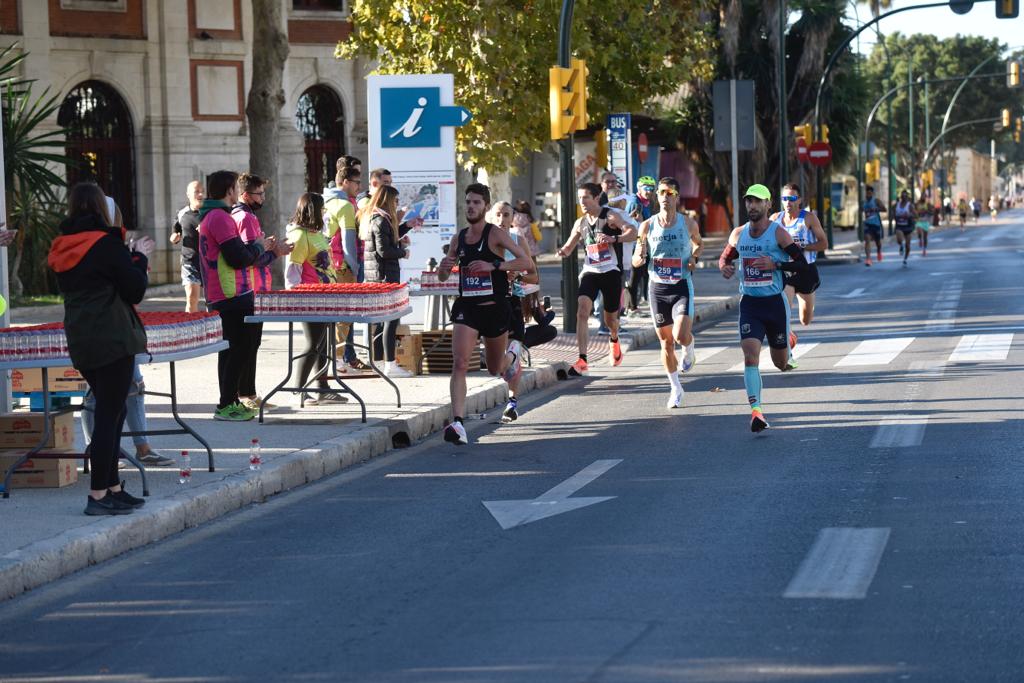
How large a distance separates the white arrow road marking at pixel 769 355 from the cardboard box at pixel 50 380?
7.04m

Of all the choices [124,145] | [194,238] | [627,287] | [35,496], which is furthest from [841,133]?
[35,496]

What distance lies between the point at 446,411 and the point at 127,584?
19.8 ft

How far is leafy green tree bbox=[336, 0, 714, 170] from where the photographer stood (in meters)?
25.2

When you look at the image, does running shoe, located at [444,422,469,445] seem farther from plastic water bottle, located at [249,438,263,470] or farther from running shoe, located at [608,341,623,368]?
running shoe, located at [608,341,623,368]

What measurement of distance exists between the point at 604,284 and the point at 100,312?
8.88 meters

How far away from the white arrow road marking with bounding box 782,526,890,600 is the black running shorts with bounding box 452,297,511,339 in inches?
186

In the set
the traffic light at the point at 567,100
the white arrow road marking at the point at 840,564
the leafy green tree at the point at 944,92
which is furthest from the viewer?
the leafy green tree at the point at 944,92

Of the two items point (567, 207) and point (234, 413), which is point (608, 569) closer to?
point (234, 413)

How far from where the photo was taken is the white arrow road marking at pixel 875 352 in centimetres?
1730

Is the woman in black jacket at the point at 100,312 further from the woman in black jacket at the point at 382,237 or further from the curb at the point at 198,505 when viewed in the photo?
the woman in black jacket at the point at 382,237

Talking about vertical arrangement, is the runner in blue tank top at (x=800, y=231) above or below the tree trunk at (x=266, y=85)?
below

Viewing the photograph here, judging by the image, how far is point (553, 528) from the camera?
8805mm

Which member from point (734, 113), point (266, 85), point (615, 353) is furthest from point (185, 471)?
point (734, 113)

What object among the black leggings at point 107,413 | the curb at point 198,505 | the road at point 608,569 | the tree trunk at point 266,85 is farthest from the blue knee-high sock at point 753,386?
the tree trunk at point 266,85
